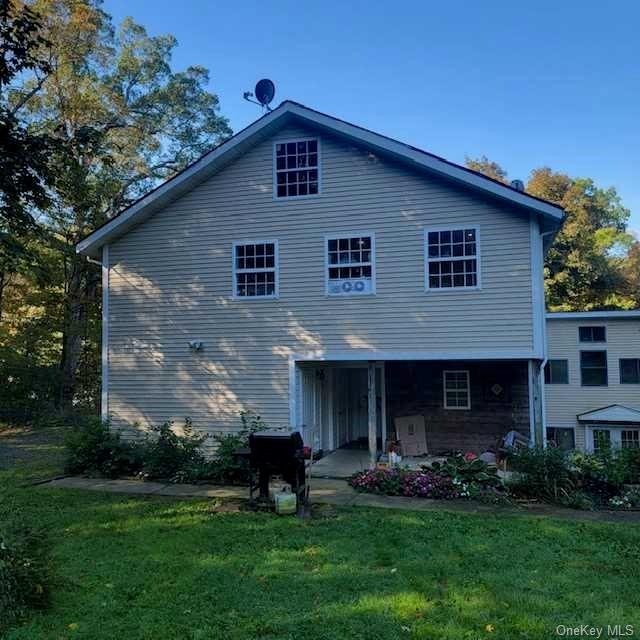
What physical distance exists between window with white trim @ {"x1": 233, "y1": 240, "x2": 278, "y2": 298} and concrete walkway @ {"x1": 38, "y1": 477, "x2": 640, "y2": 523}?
419 centimetres

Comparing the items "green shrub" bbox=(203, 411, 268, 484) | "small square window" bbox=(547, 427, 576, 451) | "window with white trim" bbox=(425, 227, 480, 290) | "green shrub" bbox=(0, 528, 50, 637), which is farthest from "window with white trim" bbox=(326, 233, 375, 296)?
"small square window" bbox=(547, 427, 576, 451)

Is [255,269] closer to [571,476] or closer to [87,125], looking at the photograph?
[571,476]

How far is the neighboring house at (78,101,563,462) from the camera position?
404 inches

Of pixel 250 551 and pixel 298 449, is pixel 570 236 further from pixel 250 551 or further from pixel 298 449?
pixel 250 551

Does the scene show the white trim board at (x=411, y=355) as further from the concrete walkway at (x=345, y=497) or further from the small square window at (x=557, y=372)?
the small square window at (x=557, y=372)

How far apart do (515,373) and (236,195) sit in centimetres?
763

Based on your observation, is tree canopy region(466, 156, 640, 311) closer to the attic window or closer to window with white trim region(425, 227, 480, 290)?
window with white trim region(425, 227, 480, 290)

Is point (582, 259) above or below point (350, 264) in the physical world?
above

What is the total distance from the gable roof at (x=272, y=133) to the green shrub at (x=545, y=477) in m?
4.38

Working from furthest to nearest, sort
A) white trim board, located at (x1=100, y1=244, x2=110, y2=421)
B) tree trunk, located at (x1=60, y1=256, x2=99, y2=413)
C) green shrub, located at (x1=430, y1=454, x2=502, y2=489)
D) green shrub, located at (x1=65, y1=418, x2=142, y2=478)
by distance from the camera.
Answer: tree trunk, located at (x1=60, y1=256, x2=99, y2=413)
white trim board, located at (x1=100, y1=244, x2=110, y2=421)
green shrub, located at (x1=65, y1=418, x2=142, y2=478)
green shrub, located at (x1=430, y1=454, x2=502, y2=489)

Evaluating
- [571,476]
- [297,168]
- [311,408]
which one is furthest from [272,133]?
[571,476]

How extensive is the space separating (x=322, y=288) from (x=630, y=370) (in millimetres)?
14855

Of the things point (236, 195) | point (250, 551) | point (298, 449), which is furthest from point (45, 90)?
point (250, 551)

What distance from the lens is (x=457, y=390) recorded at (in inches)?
504
